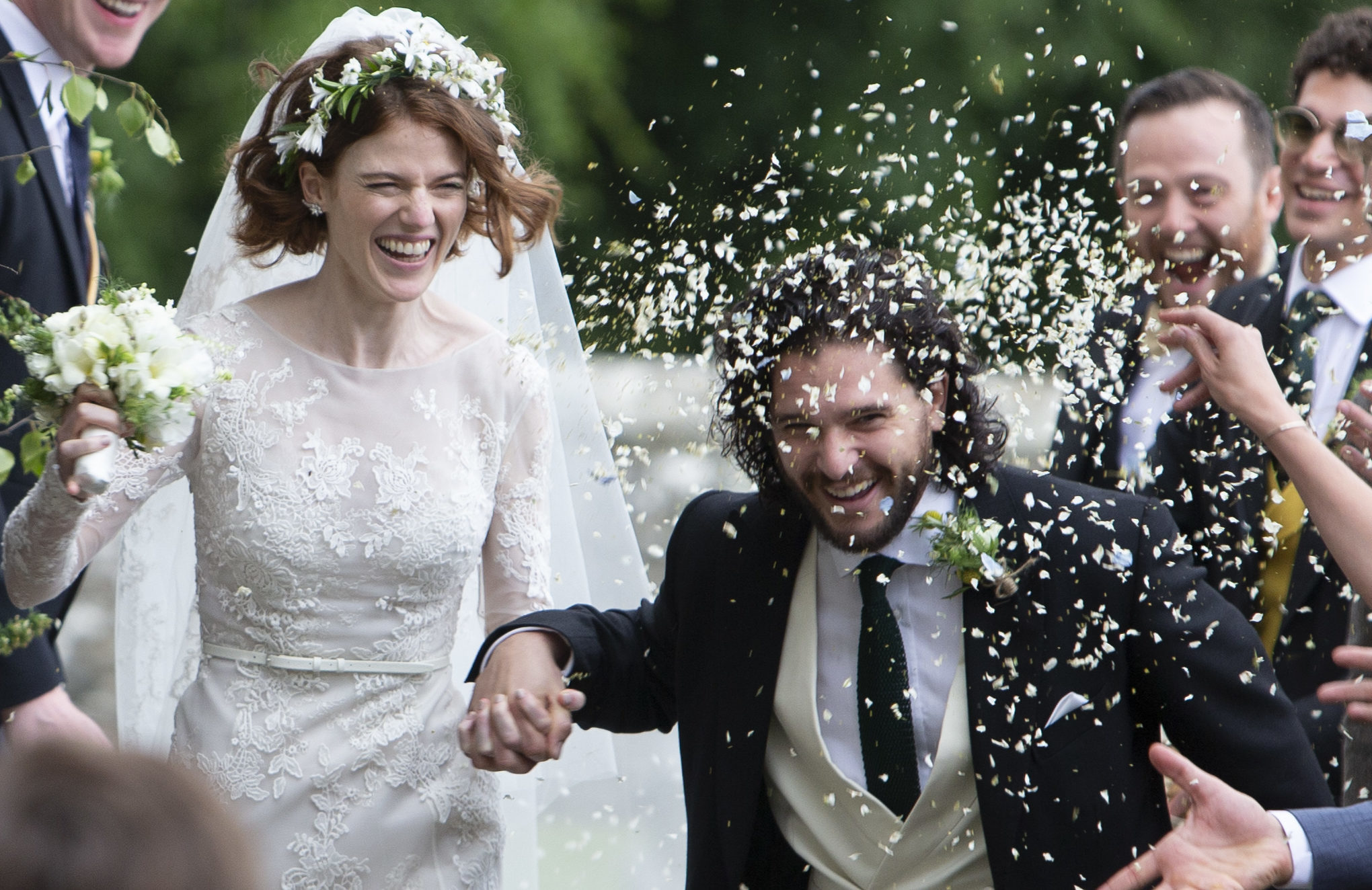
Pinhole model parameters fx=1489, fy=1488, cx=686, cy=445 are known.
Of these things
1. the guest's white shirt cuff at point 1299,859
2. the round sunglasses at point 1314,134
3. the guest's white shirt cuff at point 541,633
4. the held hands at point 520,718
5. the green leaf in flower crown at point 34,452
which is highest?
the round sunglasses at point 1314,134

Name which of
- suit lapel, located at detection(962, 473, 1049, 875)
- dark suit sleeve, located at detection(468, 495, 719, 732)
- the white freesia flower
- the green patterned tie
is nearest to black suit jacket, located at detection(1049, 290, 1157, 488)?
the green patterned tie

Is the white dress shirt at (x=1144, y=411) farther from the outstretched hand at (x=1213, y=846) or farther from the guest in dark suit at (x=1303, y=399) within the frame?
the outstretched hand at (x=1213, y=846)

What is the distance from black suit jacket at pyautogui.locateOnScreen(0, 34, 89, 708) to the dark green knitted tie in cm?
167

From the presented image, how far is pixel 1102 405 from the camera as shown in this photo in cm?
350

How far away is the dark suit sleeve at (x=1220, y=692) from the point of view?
2492 millimetres

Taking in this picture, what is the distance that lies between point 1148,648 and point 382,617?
1478 millimetres

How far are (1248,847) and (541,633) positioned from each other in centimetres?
A: 131

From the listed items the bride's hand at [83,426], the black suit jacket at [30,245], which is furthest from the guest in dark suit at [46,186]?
the bride's hand at [83,426]

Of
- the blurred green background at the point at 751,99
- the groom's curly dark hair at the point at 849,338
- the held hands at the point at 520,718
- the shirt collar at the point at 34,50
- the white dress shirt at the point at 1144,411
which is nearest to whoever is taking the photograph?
the held hands at the point at 520,718

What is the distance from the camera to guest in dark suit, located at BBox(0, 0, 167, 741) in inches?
121

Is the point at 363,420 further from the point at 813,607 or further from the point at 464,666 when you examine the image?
the point at 813,607

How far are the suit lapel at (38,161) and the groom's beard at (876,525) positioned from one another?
1663mm

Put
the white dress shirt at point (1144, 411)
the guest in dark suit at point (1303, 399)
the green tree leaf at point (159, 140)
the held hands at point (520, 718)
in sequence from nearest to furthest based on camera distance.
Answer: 1. the green tree leaf at point (159, 140)
2. the held hands at point (520, 718)
3. the guest in dark suit at point (1303, 399)
4. the white dress shirt at point (1144, 411)

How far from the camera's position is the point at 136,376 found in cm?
252
